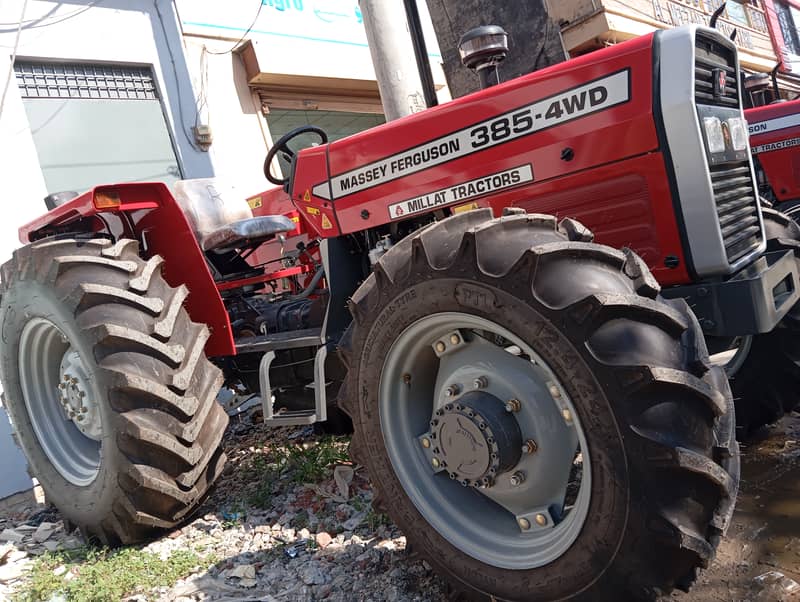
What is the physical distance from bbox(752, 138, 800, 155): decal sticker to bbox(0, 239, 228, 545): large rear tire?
6.33 m

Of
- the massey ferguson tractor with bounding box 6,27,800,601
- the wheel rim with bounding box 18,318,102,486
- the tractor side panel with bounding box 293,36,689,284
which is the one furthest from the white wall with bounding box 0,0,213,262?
the tractor side panel with bounding box 293,36,689,284

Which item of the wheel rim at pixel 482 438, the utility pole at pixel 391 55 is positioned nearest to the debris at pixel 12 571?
the wheel rim at pixel 482 438

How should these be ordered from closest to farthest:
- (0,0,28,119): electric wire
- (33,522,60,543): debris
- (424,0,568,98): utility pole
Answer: (33,522,60,543): debris
(0,0,28,119): electric wire
(424,0,568,98): utility pole

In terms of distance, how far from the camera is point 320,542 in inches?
106

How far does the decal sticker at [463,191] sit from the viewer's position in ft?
8.18

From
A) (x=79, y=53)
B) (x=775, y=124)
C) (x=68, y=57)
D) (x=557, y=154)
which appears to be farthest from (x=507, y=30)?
(x=557, y=154)

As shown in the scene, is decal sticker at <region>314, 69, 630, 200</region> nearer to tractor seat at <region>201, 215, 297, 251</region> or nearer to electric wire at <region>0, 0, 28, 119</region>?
tractor seat at <region>201, 215, 297, 251</region>

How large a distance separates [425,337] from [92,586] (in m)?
1.70

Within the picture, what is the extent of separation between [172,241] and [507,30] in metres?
8.07

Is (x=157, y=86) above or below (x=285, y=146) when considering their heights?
above

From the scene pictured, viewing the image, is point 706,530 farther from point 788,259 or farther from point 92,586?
point 92,586

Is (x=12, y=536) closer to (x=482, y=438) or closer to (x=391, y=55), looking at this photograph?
(x=482, y=438)

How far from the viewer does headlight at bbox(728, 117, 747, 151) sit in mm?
2466

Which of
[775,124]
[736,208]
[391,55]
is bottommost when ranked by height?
[736,208]
